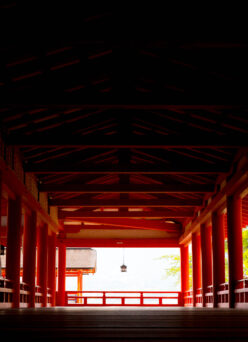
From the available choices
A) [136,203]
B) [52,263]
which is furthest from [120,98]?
[52,263]

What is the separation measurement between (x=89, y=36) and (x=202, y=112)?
357cm

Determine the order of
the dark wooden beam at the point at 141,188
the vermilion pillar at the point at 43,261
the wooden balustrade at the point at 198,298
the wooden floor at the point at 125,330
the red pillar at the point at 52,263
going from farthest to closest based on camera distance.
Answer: the red pillar at the point at 52,263 → the wooden balustrade at the point at 198,298 → the vermilion pillar at the point at 43,261 → the dark wooden beam at the point at 141,188 → the wooden floor at the point at 125,330

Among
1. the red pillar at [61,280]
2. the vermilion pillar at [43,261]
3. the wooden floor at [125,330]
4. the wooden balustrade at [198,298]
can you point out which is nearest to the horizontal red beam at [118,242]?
the red pillar at [61,280]

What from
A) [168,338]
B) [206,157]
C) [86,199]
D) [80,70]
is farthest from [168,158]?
[168,338]

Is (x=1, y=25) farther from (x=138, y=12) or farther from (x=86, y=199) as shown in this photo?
(x=86, y=199)

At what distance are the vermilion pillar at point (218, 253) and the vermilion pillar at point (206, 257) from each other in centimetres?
142

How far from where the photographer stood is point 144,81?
7.29 metres

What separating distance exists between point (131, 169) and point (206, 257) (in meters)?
4.15

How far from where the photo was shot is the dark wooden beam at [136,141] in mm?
7520

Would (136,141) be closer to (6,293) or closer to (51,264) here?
(6,293)

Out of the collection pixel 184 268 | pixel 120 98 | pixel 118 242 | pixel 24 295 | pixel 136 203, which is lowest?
pixel 24 295

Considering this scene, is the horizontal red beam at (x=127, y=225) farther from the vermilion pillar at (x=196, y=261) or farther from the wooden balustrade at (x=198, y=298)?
the wooden balustrade at (x=198, y=298)

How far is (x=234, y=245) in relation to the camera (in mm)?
9047

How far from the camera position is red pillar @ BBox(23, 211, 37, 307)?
1059 cm
